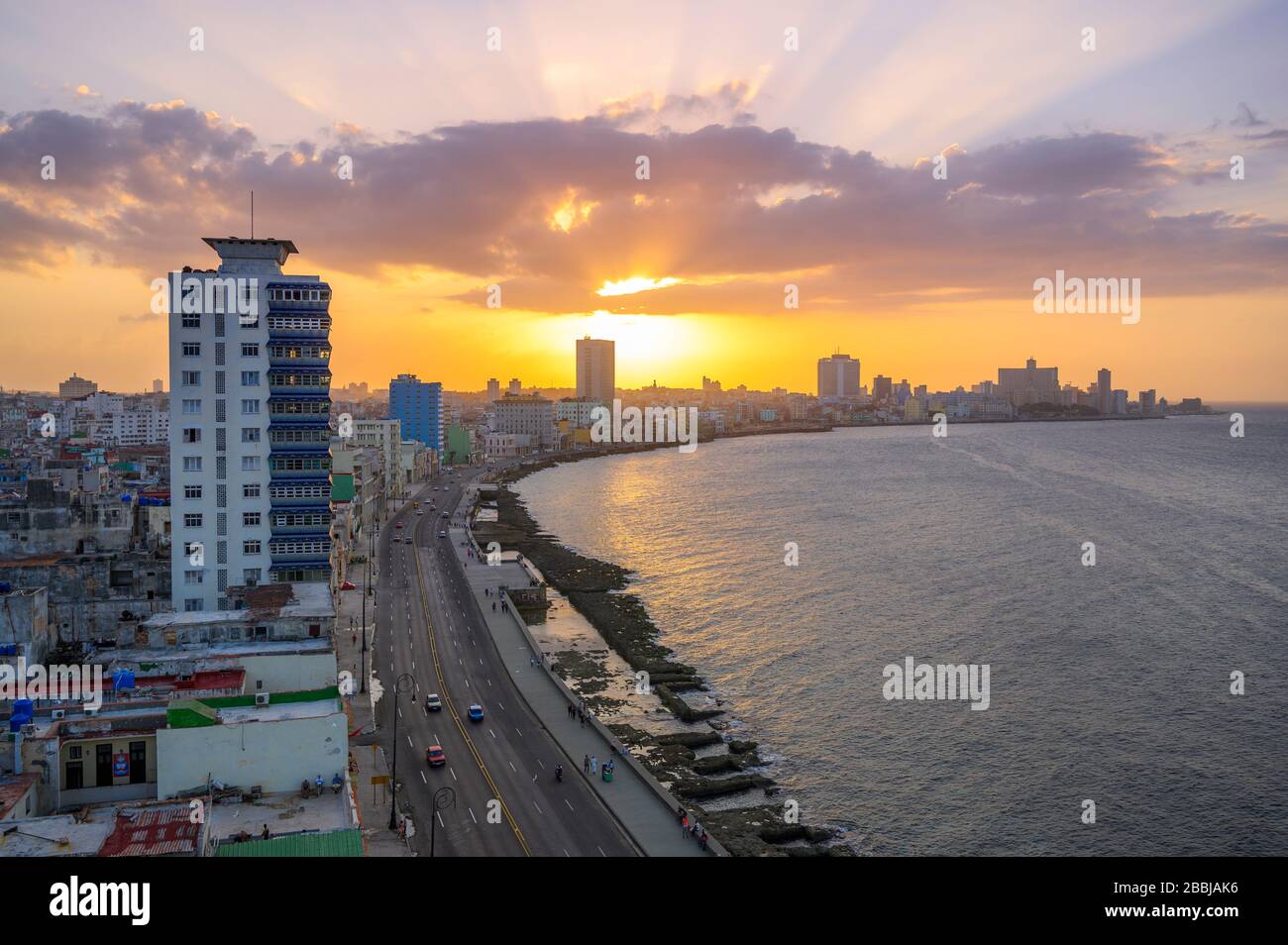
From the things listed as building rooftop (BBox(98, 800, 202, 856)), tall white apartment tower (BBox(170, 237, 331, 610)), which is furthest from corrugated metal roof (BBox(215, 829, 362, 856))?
tall white apartment tower (BBox(170, 237, 331, 610))

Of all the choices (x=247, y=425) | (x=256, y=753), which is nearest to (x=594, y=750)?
(x=256, y=753)

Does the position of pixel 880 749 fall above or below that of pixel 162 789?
below

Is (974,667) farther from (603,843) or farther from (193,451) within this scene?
(193,451)

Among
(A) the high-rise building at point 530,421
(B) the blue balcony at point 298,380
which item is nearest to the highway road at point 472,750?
(B) the blue balcony at point 298,380

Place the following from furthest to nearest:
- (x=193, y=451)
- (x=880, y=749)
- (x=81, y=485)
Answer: (x=81, y=485)
(x=193, y=451)
(x=880, y=749)

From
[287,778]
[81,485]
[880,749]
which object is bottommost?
[880,749]

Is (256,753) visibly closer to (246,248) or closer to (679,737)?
(679,737)

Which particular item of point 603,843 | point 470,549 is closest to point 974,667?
point 603,843
